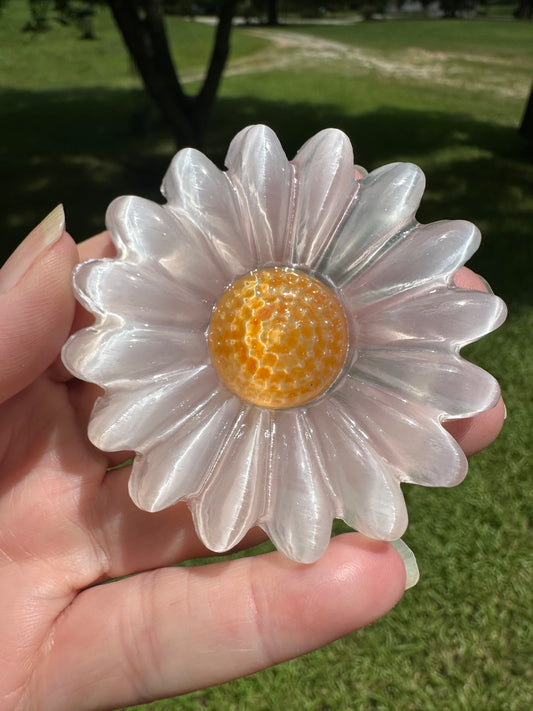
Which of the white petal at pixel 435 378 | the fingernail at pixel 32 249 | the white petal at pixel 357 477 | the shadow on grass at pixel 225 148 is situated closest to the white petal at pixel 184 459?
the white petal at pixel 357 477

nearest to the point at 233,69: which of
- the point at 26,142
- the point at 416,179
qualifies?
the point at 26,142

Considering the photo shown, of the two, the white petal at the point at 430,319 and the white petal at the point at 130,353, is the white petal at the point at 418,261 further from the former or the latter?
the white petal at the point at 130,353

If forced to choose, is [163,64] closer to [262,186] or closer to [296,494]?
[262,186]

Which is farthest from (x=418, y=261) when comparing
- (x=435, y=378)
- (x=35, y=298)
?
(x=35, y=298)

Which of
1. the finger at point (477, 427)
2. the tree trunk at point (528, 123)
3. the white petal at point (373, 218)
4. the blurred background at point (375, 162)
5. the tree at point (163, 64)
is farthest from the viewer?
the tree trunk at point (528, 123)

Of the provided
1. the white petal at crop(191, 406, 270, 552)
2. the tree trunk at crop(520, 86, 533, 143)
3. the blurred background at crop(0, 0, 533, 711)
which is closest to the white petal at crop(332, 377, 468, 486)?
the white petal at crop(191, 406, 270, 552)

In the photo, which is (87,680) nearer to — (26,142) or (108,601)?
(108,601)

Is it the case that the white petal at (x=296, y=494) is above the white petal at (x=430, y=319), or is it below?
below
